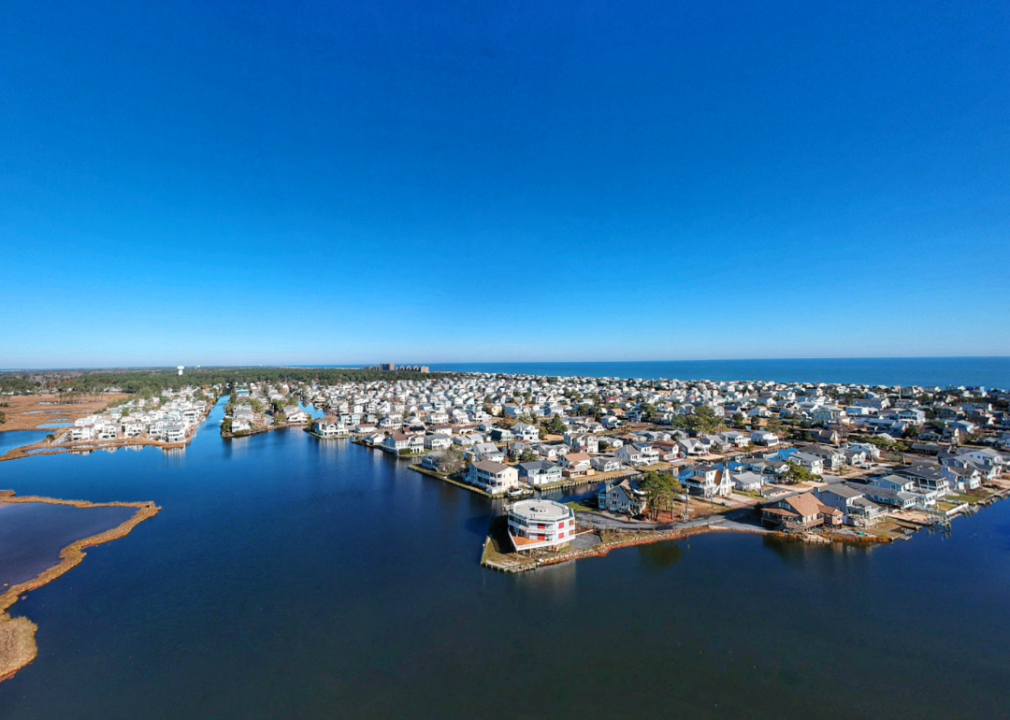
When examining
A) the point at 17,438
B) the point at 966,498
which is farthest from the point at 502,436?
the point at 17,438

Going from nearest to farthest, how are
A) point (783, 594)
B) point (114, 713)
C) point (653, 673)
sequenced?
1. point (114, 713)
2. point (653, 673)
3. point (783, 594)

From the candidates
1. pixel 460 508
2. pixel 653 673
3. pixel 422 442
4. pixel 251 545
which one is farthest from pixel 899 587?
pixel 422 442

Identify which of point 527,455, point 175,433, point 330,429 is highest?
point 175,433

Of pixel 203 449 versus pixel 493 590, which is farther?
pixel 203 449

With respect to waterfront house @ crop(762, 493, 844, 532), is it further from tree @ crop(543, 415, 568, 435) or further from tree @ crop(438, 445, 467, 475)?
tree @ crop(543, 415, 568, 435)

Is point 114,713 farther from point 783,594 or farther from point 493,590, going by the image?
point 783,594

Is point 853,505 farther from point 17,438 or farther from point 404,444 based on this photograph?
point 17,438
